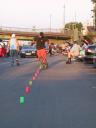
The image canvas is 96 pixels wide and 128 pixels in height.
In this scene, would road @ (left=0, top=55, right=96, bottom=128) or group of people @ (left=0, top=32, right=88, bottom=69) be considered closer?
road @ (left=0, top=55, right=96, bottom=128)

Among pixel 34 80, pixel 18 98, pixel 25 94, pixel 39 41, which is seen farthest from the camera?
pixel 39 41

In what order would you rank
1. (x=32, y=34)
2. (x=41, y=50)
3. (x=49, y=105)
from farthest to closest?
(x=32, y=34), (x=41, y=50), (x=49, y=105)

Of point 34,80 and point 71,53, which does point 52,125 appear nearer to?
point 34,80

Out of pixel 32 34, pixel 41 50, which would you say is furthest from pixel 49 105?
pixel 32 34

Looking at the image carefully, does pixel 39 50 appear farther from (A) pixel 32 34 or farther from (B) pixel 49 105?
(A) pixel 32 34

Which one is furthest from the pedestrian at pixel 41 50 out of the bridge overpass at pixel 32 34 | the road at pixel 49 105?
the bridge overpass at pixel 32 34

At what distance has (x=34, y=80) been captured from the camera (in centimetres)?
1967

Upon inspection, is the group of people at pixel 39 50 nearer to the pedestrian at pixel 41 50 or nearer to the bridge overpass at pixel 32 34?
the pedestrian at pixel 41 50

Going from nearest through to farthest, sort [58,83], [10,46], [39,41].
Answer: [58,83], [39,41], [10,46]

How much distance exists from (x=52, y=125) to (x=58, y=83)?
8.66 m

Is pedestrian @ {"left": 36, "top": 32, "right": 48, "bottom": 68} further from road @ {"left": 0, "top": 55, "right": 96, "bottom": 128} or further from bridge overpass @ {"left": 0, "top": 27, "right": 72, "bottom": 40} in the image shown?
bridge overpass @ {"left": 0, "top": 27, "right": 72, "bottom": 40}

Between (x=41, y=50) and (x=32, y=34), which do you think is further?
(x=32, y=34)

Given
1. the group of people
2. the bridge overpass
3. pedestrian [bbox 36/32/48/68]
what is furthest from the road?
the bridge overpass

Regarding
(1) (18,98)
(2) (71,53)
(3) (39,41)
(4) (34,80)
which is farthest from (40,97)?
(2) (71,53)
